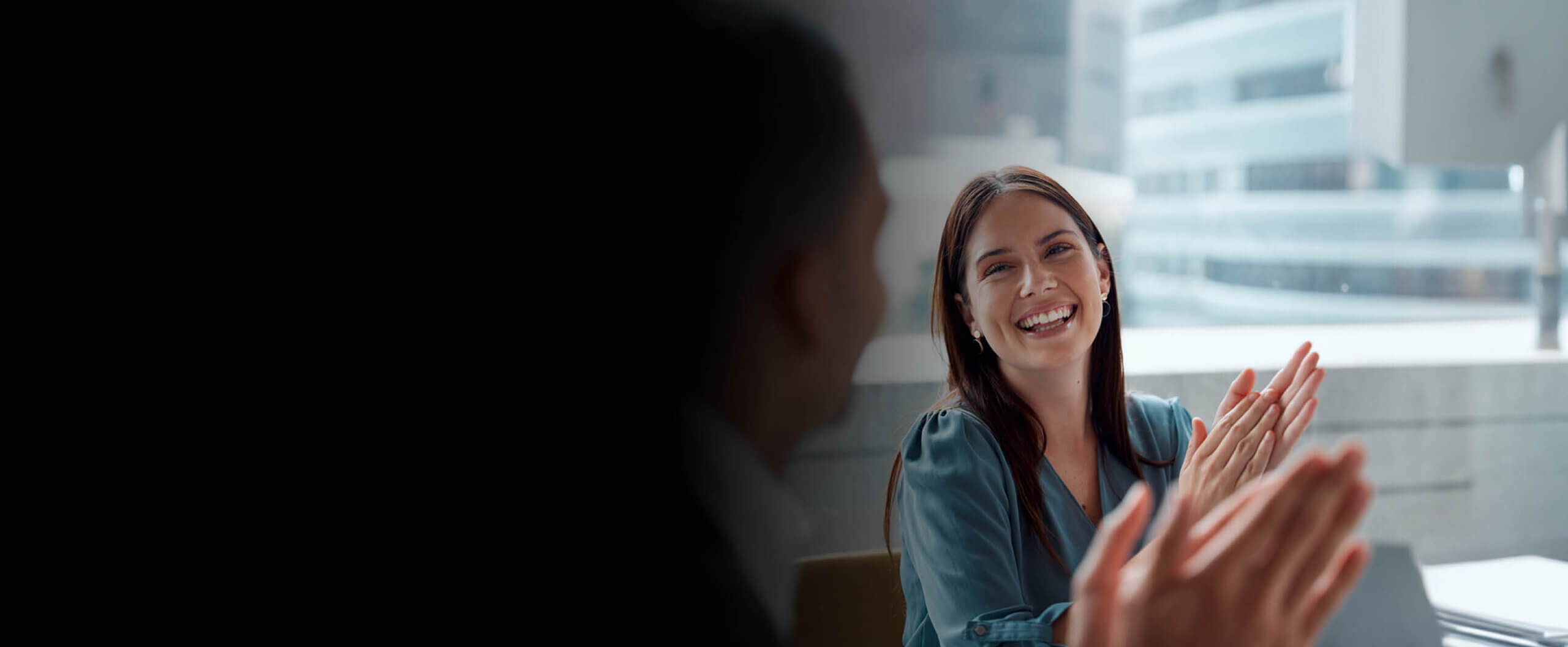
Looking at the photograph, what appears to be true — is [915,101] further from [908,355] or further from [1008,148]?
[908,355]

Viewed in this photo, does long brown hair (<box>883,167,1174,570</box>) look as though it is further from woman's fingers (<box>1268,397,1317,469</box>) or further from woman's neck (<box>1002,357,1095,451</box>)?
woman's fingers (<box>1268,397,1317,469</box>)

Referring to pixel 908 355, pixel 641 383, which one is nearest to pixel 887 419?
pixel 908 355

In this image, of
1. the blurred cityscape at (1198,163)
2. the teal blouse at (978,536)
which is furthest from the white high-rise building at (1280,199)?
the teal blouse at (978,536)

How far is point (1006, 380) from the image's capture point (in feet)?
3.57

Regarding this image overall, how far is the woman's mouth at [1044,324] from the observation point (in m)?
1.05

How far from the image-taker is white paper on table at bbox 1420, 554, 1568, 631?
4.40 feet

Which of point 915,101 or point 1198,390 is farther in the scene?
point 1198,390

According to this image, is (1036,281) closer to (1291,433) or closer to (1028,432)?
(1028,432)

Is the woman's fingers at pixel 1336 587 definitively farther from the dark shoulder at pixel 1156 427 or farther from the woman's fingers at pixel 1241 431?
the dark shoulder at pixel 1156 427

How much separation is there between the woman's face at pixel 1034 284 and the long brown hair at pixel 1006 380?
0.8 inches

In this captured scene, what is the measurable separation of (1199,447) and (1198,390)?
28.6 inches

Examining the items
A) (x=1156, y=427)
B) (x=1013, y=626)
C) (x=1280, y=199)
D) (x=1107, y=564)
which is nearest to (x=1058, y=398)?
(x=1156, y=427)

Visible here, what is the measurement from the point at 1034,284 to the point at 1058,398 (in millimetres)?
134

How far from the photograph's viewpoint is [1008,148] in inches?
59.0
